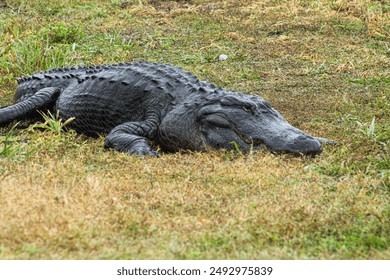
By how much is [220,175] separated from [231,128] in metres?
0.96

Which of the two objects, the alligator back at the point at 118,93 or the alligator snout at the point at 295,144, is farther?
the alligator back at the point at 118,93

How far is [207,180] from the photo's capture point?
4.80 m

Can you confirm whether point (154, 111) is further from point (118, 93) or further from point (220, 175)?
point (220, 175)

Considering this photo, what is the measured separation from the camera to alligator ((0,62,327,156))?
5.71m

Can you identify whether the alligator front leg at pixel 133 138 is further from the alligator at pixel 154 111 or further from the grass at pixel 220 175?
the grass at pixel 220 175

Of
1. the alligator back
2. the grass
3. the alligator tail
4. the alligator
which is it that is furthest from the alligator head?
the alligator tail

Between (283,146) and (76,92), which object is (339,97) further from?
(76,92)

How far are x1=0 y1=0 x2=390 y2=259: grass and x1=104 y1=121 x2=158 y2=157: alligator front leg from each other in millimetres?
178

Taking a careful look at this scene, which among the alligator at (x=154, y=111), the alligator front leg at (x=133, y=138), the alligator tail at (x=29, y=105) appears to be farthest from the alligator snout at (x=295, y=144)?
the alligator tail at (x=29, y=105)

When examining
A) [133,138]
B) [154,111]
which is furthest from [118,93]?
[133,138]

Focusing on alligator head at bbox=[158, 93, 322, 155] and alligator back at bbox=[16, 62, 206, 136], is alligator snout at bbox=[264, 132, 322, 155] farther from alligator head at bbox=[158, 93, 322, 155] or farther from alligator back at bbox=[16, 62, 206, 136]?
alligator back at bbox=[16, 62, 206, 136]

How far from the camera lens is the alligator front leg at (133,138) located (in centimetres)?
582

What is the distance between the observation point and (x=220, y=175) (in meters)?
4.89

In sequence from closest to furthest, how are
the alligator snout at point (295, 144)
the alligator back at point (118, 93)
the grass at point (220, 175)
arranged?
the grass at point (220, 175)
the alligator snout at point (295, 144)
the alligator back at point (118, 93)
